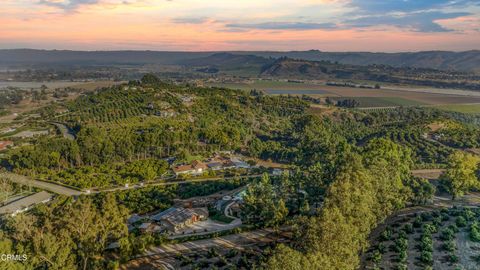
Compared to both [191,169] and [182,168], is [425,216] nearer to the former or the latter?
[191,169]

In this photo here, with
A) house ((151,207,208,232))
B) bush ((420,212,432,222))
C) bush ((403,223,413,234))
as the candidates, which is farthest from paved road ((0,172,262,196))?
bush ((403,223,413,234))

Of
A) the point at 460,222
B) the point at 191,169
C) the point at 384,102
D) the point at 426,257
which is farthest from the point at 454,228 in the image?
the point at 384,102

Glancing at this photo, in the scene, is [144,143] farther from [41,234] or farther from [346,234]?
[346,234]

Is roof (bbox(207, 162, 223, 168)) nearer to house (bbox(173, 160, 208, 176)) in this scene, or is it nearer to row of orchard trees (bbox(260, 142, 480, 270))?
house (bbox(173, 160, 208, 176))

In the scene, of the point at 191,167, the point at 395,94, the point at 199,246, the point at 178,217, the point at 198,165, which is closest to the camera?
the point at 199,246

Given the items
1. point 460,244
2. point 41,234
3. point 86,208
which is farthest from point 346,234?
point 41,234

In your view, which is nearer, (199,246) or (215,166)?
(199,246)
